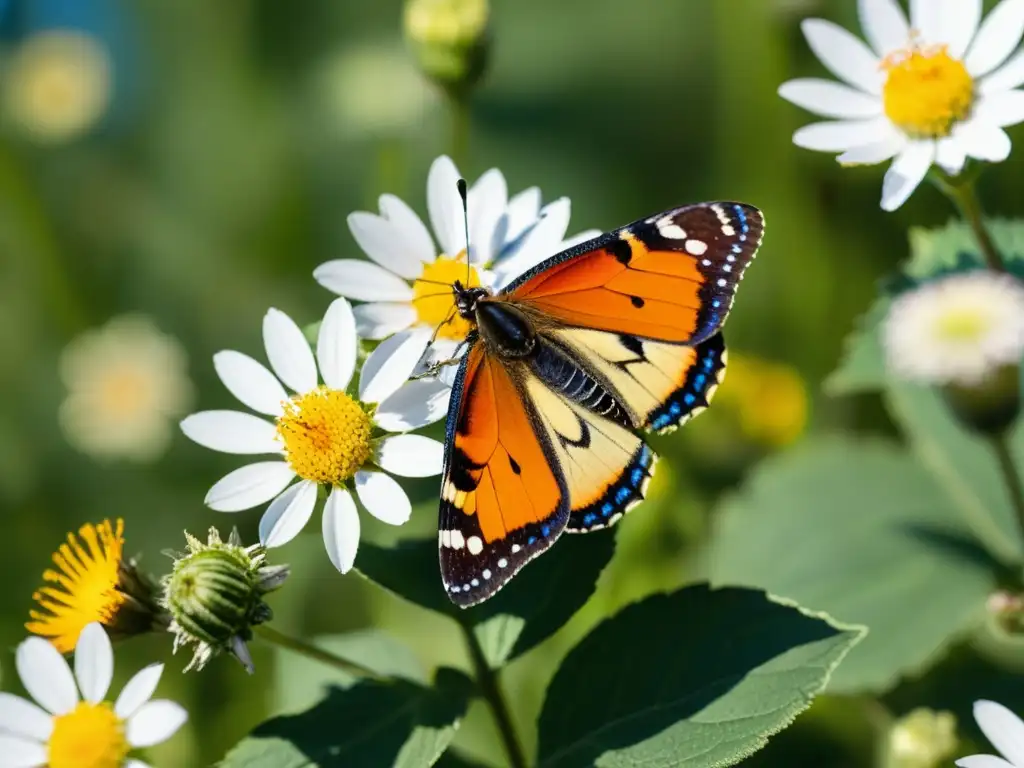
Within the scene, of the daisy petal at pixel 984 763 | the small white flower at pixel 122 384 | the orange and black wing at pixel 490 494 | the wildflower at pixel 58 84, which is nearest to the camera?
the daisy petal at pixel 984 763

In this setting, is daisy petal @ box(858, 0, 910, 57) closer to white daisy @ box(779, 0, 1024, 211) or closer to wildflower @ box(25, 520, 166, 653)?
white daisy @ box(779, 0, 1024, 211)

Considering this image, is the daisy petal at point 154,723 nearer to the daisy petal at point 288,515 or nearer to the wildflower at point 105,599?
the wildflower at point 105,599

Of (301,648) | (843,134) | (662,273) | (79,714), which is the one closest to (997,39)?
(843,134)

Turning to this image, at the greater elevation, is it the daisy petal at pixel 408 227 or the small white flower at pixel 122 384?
the small white flower at pixel 122 384

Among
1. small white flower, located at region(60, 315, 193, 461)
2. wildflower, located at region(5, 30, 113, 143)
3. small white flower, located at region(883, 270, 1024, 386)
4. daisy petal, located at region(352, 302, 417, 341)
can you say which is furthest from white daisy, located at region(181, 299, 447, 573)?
wildflower, located at region(5, 30, 113, 143)

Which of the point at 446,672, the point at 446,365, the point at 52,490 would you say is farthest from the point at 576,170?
the point at 446,672

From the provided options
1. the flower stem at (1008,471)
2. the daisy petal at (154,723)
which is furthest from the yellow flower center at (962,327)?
the daisy petal at (154,723)
